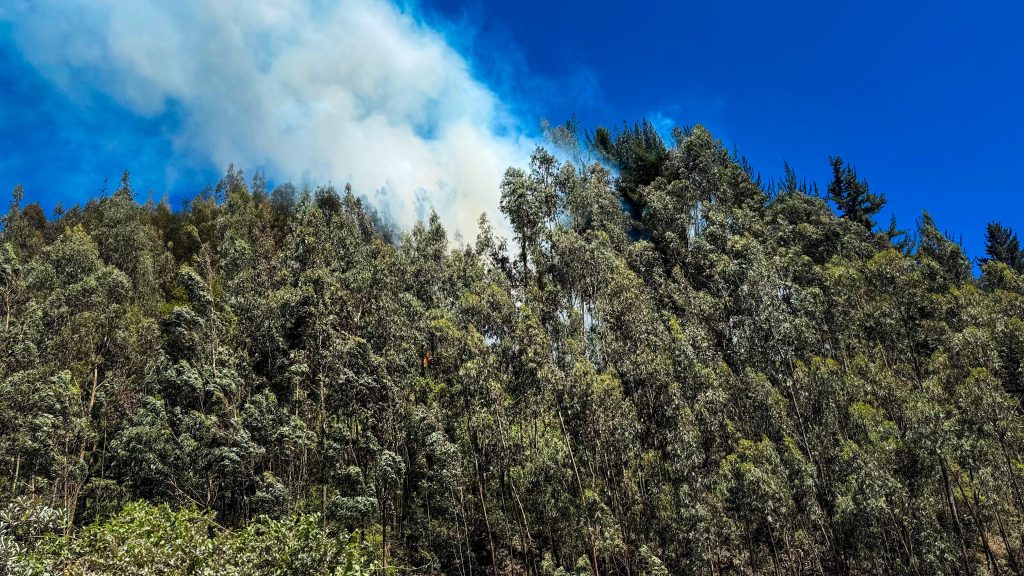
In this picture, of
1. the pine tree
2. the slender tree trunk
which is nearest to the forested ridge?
the slender tree trunk

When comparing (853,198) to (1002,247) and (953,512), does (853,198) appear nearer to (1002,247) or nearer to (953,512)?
(1002,247)

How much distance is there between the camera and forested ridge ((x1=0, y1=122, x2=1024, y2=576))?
23.9m

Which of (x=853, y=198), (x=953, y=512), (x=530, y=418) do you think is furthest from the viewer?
(x=853, y=198)

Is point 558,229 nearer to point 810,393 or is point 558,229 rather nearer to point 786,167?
point 810,393

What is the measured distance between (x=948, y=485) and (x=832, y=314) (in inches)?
534

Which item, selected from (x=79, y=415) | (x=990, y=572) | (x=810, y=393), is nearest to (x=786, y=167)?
(x=810, y=393)

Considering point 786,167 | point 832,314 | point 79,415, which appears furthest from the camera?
point 786,167

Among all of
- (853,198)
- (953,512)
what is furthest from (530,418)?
(853,198)

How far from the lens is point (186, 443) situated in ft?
90.7

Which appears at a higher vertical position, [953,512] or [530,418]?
[530,418]

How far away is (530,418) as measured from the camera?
29719 mm

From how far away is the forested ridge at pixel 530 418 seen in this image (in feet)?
78.3

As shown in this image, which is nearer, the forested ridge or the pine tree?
the forested ridge

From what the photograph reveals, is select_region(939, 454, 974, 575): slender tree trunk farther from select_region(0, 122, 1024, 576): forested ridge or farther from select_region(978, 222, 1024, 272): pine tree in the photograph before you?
select_region(978, 222, 1024, 272): pine tree
